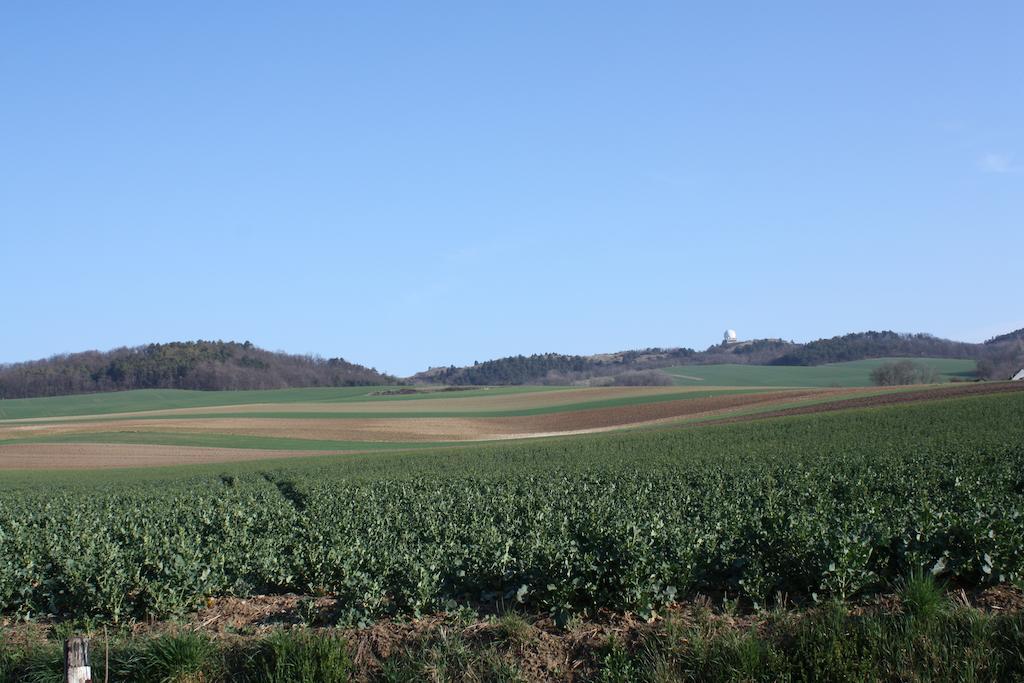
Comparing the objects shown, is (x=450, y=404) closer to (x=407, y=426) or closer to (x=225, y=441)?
(x=407, y=426)

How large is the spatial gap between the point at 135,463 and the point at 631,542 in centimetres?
4538

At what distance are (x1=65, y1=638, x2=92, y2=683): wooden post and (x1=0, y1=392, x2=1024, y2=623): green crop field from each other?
223 cm

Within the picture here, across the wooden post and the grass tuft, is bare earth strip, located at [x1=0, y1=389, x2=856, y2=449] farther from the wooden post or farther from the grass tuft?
the wooden post

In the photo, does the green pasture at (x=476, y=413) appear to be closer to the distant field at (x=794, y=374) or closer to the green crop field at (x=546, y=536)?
the distant field at (x=794, y=374)

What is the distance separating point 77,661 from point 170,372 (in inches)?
6038

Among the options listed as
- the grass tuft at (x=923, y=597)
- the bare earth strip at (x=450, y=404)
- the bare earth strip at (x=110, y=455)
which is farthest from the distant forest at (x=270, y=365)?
the grass tuft at (x=923, y=597)

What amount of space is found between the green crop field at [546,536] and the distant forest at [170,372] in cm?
12569

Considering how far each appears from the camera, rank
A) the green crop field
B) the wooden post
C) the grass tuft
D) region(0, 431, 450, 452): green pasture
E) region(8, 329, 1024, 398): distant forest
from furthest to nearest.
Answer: region(8, 329, 1024, 398): distant forest < region(0, 431, 450, 452): green pasture < the green crop field < the grass tuft < the wooden post

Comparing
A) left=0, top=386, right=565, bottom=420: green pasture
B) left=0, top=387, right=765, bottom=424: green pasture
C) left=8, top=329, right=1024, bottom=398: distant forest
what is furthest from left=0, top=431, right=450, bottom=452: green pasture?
left=8, top=329, right=1024, bottom=398: distant forest

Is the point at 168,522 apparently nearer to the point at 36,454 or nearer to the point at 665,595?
the point at 665,595

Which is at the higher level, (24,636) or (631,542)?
(631,542)

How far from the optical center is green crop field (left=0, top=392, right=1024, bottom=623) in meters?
8.23

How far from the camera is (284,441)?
63312mm

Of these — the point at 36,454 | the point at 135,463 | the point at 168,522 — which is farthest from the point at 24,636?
the point at 36,454
